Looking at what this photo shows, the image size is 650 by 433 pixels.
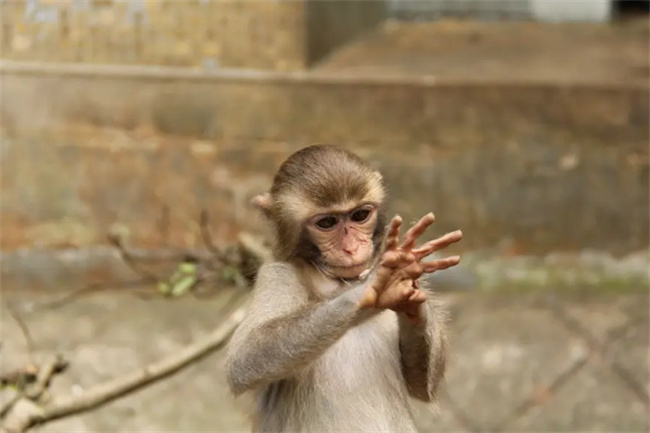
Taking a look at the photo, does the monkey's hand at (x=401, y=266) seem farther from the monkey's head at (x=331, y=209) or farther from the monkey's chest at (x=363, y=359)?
the monkey's chest at (x=363, y=359)

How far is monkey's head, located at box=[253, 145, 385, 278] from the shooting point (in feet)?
10.9

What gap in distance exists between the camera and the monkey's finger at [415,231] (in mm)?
2865

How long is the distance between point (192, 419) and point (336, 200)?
2242 mm

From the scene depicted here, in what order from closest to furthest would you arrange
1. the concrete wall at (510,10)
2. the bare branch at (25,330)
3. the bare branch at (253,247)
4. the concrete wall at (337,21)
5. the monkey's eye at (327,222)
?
the monkey's eye at (327,222), the bare branch at (25,330), the bare branch at (253,247), the concrete wall at (337,21), the concrete wall at (510,10)

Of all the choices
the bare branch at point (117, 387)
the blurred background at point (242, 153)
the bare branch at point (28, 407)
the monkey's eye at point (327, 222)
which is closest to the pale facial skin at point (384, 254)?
the monkey's eye at point (327, 222)

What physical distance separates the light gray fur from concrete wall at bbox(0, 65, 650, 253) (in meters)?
2.86

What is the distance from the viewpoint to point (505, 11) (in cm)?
855

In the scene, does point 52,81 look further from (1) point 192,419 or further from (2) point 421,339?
(2) point 421,339

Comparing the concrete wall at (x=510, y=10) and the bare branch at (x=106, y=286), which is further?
the concrete wall at (x=510, y=10)

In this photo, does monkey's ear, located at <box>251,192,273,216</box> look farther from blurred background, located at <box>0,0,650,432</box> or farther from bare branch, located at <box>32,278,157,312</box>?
bare branch, located at <box>32,278,157,312</box>

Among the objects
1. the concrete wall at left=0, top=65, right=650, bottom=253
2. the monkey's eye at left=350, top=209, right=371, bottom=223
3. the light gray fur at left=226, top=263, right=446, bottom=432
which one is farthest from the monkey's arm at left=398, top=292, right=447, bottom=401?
the concrete wall at left=0, top=65, right=650, bottom=253

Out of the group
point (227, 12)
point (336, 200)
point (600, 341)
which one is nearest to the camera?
point (336, 200)

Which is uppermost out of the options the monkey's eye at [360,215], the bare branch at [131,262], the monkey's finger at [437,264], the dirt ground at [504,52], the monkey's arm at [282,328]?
the monkey's finger at [437,264]

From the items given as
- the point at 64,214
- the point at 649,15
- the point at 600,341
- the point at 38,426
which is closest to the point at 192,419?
the point at 38,426
